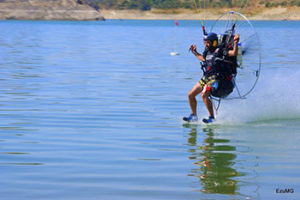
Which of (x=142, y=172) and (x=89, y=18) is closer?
(x=142, y=172)

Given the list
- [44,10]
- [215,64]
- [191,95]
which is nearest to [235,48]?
[215,64]

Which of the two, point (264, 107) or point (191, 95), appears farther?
point (264, 107)

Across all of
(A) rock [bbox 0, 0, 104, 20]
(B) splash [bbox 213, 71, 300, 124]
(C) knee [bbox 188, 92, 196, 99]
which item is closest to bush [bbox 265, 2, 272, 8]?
(A) rock [bbox 0, 0, 104, 20]

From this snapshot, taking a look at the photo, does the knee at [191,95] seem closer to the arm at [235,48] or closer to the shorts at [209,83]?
the shorts at [209,83]

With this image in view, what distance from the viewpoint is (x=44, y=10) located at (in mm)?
182000

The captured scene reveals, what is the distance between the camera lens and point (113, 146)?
35.0ft

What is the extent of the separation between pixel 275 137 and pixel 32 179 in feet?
16.8

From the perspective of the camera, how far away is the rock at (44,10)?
177 meters

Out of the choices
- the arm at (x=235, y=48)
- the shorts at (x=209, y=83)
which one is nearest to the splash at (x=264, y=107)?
the shorts at (x=209, y=83)

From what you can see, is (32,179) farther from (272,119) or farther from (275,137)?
(272,119)

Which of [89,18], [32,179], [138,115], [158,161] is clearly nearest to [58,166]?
[32,179]

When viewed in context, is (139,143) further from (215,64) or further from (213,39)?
(213,39)

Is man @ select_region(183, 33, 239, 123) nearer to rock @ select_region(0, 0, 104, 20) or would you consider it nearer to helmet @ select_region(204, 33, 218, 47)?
helmet @ select_region(204, 33, 218, 47)

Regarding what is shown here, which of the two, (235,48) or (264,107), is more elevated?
(235,48)
